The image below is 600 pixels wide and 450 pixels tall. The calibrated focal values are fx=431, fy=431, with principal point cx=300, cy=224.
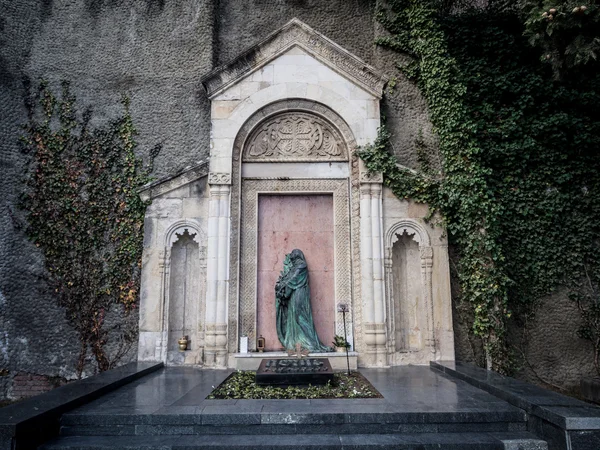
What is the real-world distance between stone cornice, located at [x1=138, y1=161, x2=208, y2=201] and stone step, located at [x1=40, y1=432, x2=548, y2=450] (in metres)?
5.39

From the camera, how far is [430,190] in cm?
938

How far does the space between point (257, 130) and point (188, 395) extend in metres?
6.01

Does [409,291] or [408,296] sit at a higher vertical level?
[409,291]

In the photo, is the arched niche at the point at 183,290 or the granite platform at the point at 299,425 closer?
the granite platform at the point at 299,425

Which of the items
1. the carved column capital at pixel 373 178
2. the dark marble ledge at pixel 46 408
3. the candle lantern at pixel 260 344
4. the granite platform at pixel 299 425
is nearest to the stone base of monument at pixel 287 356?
the candle lantern at pixel 260 344

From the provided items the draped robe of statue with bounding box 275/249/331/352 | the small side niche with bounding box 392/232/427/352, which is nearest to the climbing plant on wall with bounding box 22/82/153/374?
the draped robe of statue with bounding box 275/249/331/352

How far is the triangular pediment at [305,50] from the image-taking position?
32.0ft

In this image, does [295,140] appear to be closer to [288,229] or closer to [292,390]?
[288,229]

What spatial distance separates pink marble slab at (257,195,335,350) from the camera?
947 cm

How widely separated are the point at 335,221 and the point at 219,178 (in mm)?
2751

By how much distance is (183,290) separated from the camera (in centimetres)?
952

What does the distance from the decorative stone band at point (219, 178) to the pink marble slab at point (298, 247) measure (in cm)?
92

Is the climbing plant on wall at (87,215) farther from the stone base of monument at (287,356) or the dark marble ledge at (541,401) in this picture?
the dark marble ledge at (541,401)

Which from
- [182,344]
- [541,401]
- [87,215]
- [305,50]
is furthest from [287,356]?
[305,50]
